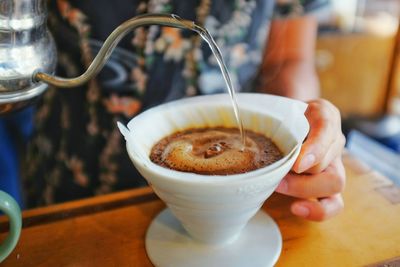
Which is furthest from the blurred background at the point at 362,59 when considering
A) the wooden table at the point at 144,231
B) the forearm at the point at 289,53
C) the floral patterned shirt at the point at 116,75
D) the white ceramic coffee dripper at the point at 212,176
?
the white ceramic coffee dripper at the point at 212,176

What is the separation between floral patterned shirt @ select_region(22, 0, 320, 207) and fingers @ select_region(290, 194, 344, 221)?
1.44 ft

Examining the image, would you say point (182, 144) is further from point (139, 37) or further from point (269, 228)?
point (139, 37)

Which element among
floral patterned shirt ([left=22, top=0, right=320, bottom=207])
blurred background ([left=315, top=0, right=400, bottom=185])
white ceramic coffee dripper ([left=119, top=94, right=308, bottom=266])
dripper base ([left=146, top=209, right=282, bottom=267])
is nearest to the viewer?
white ceramic coffee dripper ([left=119, top=94, right=308, bottom=266])

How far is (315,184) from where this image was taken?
650mm

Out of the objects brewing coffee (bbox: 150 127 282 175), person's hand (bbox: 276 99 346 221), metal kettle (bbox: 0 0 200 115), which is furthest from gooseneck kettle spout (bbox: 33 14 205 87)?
person's hand (bbox: 276 99 346 221)

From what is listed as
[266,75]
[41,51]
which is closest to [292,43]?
[266,75]

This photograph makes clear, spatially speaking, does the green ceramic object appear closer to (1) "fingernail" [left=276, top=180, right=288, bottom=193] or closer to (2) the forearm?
(1) "fingernail" [left=276, top=180, right=288, bottom=193]

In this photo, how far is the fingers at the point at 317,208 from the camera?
65cm

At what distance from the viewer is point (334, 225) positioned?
665 mm

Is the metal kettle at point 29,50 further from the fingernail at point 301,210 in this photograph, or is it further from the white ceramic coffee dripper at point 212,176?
the fingernail at point 301,210

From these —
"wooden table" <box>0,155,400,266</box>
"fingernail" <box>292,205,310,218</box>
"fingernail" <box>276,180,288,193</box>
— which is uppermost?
"fingernail" <box>276,180,288,193</box>

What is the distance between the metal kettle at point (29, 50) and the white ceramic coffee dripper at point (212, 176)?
0.39 ft

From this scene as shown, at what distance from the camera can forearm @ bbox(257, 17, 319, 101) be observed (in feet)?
3.49

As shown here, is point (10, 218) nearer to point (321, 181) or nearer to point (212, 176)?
point (212, 176)
